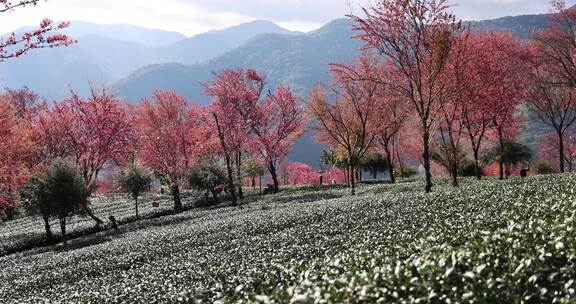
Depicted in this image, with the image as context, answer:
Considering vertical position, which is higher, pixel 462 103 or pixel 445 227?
pixel 462 103

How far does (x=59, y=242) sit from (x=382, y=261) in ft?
109

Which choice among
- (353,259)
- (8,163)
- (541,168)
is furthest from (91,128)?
(541,168)

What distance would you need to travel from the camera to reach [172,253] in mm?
20875

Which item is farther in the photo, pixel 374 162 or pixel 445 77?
pixel 374 162

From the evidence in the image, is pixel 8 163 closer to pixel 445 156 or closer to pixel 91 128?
pixel 91 128

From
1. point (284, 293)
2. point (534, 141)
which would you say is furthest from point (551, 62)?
point (534, 141)

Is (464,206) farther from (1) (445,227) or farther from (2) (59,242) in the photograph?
(2) (59,242)

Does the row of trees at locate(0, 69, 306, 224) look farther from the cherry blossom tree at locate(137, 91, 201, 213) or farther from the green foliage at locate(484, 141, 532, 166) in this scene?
the green foliage at locate(484, 141, 532, 166)

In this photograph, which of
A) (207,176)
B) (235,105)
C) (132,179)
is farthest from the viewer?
(235,105)

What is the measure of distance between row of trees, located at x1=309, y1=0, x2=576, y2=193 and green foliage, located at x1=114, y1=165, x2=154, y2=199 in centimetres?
1712

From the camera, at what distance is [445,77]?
2933 cm

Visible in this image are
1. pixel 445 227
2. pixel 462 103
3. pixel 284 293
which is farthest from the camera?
pixel 462 103

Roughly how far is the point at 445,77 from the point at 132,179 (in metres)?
27.9

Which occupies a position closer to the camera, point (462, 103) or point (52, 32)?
point (52, 32)
